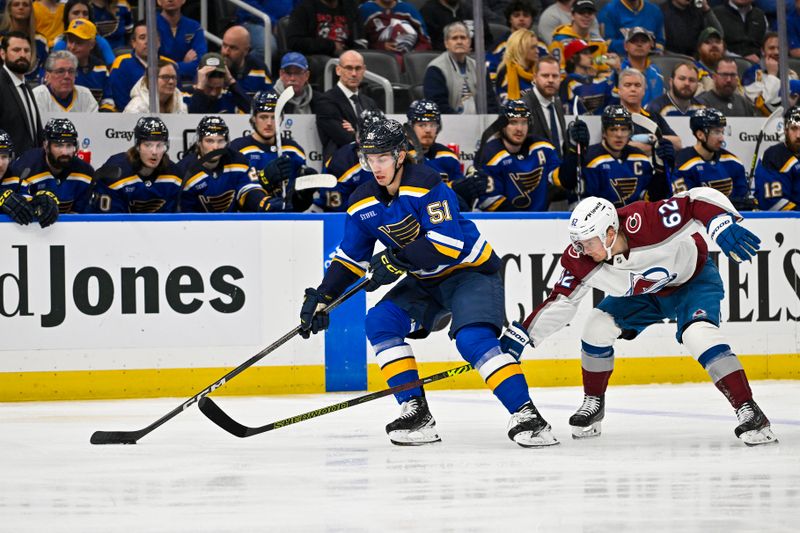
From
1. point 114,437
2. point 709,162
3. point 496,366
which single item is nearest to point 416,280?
point 496,366

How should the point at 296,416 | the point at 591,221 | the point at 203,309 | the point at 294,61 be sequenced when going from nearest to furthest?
the point at 591,221, the point at 296,416, the point at 203,309, the point at 294,61

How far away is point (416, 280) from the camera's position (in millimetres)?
5855

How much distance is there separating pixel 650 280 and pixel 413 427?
116 cm

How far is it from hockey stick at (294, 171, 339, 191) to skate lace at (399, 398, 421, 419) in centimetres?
238

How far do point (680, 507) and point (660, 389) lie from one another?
13.9 feet

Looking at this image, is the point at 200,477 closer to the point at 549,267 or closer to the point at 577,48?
the point at 549,267

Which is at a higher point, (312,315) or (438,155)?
(438,155)

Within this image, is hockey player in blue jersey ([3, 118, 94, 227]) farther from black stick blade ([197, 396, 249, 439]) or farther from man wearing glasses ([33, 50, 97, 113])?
black stick blade ([197, 396, 249, 439])

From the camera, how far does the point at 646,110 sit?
965 centimetres

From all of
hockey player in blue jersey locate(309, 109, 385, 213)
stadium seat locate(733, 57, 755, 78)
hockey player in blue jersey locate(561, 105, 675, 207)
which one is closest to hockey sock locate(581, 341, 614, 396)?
hockey player in blue jersey locate(309, 109, 385, 213)

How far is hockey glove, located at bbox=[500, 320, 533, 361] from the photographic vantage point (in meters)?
5.56

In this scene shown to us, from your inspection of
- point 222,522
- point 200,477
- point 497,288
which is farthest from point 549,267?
point 222,522

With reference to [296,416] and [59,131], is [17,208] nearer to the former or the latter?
[59,131]

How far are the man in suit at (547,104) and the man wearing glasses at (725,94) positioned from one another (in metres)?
1.43
